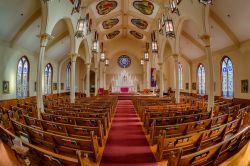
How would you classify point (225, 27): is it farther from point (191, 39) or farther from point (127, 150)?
point (127, 150)

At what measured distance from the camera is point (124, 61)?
111 feet

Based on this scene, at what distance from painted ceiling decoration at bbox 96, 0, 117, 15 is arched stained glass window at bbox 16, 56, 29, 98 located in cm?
883

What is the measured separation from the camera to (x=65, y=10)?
12.7 metres

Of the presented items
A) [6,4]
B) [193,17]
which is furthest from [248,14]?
[6,4]

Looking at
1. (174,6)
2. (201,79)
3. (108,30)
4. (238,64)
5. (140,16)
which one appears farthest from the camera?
(108,30)

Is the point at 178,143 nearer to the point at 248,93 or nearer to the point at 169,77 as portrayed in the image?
the point at 248,93

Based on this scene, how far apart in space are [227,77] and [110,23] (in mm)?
15729

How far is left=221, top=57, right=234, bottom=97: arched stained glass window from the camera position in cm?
1540

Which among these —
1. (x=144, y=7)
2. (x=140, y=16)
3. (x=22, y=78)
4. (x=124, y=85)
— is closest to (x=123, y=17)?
(x=140, y=16)

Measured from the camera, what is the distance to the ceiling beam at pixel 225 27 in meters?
12.8

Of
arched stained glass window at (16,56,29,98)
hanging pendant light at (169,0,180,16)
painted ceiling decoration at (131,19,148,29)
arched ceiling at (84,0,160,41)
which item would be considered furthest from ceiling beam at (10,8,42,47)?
painted ceiling decoration at (131,19,148,29)

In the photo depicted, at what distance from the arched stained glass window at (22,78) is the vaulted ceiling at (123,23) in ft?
4.62

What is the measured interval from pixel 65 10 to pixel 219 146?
42.5ft

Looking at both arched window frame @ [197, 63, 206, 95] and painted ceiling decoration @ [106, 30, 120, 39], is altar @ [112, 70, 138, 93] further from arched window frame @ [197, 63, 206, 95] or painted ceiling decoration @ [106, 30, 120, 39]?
arched window frame @ [197, 63, 206, 95]
